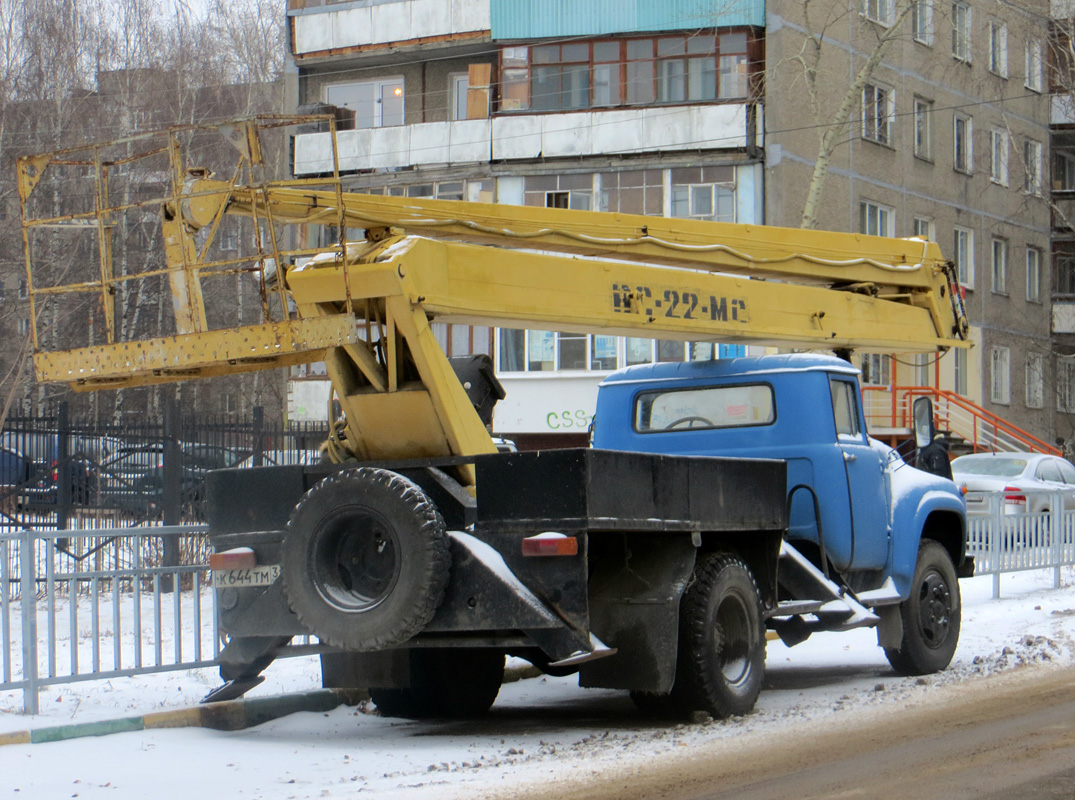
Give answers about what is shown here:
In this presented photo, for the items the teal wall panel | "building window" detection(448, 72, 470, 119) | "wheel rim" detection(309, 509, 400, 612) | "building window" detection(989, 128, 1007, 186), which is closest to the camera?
"wheel rim" detection(309, 509, 400, 612)

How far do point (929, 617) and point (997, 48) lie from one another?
1330 inches

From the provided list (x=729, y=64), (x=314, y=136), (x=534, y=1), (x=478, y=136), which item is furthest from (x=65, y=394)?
(x=729, y=64)

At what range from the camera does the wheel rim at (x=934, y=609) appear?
10297mm

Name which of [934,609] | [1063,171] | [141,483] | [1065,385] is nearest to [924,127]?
[1065,385]

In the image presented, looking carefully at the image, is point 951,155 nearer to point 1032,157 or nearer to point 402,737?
point 1032,157

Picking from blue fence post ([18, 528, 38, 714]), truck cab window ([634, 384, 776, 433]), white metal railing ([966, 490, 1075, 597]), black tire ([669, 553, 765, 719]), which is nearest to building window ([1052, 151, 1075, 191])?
white metal railing ([966, 490, 1075, 597])

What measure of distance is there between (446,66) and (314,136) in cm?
368

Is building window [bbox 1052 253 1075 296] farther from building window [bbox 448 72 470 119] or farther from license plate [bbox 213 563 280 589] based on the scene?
license plate [bbox 213 563 280 589]

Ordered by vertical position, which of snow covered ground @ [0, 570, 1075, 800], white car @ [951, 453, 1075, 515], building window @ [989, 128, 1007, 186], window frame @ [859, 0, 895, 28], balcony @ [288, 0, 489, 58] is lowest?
snow covered ground @ [0, 570, 1075, 800]

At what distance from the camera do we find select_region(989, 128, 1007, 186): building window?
1567 inches

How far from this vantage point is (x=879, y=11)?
114 ft

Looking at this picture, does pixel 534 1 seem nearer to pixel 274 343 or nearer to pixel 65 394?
pixel 65 394

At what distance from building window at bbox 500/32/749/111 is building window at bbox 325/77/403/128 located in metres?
3.96

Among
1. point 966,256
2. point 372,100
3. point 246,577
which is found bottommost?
point 246,577
